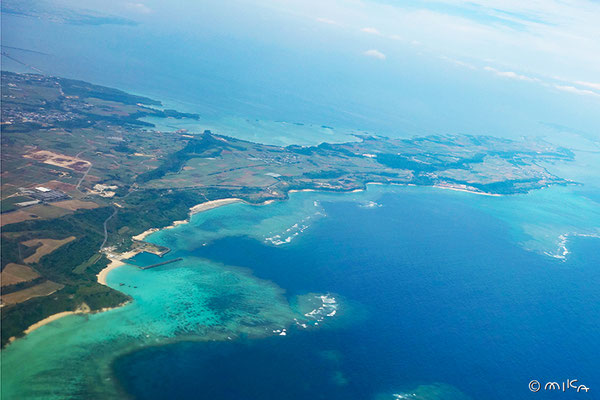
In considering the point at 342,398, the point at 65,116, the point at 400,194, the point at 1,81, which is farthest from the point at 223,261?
the point at 1,81

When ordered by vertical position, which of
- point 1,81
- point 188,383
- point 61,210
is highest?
point 1,81

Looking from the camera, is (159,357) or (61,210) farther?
(61,210)

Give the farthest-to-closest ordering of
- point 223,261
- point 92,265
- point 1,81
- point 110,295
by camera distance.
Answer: point 1,81
point 223,261
point 92,265
point 110,295

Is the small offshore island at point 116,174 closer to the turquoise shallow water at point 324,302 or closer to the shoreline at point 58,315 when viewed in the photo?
the shoreline at point 58,315

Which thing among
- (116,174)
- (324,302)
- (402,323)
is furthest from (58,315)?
(116,174)

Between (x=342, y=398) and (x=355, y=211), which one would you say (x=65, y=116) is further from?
(x=342, y=398)

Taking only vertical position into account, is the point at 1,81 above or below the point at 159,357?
above

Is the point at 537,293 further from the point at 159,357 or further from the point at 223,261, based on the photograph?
the point at 159,357

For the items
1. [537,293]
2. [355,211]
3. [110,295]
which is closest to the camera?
[110,295]

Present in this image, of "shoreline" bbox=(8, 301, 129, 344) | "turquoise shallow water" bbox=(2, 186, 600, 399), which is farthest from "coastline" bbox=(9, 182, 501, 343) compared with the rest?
"turquoise shallow water" bbox=(2, 186, 600, 399)

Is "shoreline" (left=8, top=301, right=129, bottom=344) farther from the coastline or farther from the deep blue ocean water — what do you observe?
the deep blue ocean water
